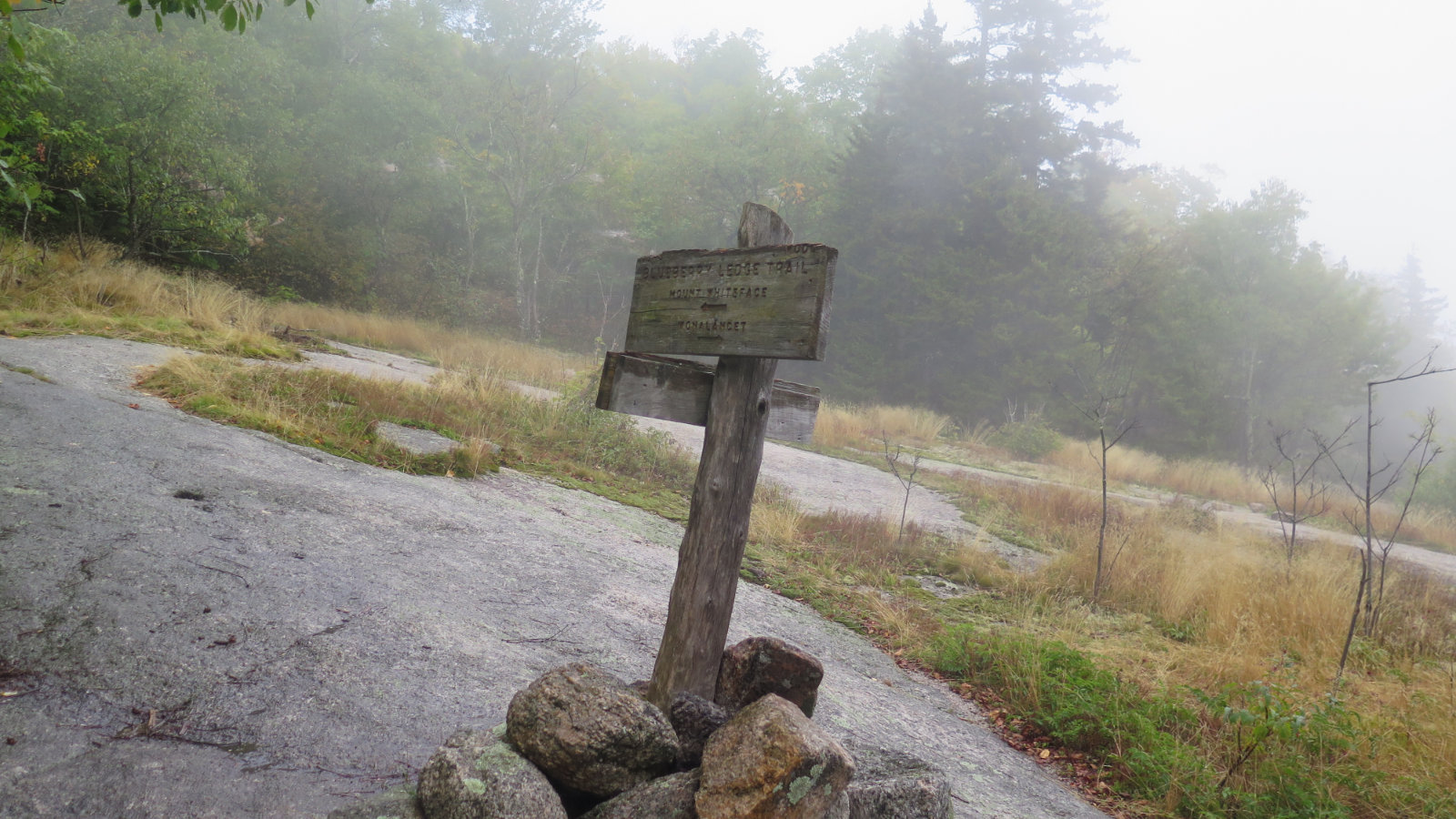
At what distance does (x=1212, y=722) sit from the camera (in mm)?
3750

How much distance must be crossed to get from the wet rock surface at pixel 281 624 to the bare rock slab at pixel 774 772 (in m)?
1.01

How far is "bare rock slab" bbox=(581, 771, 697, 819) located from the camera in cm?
190

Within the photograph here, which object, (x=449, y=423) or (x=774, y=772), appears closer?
(x=774, y=772)

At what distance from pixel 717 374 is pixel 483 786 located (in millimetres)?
1401

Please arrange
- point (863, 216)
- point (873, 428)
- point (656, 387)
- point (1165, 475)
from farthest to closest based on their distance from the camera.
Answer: point (863, 216) → point (1165, 475) → point (873, 428) → point (656, 387)

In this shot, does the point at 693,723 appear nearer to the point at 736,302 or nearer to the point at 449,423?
the point at 736,302

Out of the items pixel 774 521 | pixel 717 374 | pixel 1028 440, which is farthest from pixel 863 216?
pixel 717 374

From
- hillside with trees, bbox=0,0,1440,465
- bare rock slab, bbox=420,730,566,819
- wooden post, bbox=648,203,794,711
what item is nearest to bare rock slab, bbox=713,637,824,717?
wooden post, bbox=648,203,794,711

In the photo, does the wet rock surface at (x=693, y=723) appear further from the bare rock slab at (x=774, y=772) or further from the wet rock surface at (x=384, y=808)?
the wet rock surface at (x=384, y=808)

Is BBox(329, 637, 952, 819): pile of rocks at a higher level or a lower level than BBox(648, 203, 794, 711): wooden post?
lower

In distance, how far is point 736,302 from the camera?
A: 96.0 inches

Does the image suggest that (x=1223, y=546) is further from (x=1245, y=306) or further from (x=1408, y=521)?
(x=1245, y=306)

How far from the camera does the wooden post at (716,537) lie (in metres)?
2.45

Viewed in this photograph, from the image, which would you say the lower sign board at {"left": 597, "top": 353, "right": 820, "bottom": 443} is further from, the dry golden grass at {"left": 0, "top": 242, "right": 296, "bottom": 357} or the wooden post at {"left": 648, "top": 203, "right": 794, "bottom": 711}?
the dry golden grass at {"left": 0, "top": 242, "right": 296, "bottom": 357}
